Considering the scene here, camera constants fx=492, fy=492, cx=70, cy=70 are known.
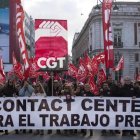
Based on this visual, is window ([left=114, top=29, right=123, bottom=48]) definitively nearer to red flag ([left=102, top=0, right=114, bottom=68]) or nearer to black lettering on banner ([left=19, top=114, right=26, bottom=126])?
red flag ([left=102, top=0, right=114, bottom=68])

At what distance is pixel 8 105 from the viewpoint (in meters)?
14.2

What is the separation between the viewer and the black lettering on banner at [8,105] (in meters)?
14.2

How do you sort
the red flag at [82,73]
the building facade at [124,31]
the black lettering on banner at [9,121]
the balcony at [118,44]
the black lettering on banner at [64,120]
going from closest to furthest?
the black lettering on banner at [64,120] < the black lettering on banner at [9,121] < the red flag at [82,73] < the balcony at [118,44] < the building facade at [124,31]

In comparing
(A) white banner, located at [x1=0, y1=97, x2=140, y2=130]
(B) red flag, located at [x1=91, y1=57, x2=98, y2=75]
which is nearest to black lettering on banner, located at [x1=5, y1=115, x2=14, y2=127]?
(A) white banner, located at [x1=0, y1=97, x2=140, y2=130]

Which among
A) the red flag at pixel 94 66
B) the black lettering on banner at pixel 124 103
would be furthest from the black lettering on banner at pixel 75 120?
the red flag at pixel 94 66

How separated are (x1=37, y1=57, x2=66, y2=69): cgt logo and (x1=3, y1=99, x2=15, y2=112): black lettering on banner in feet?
4.72

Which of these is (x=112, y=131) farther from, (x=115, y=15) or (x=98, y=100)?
(x=115, y=15)

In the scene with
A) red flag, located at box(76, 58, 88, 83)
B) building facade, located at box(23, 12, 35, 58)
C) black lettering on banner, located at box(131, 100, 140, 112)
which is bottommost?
black lettering on banner, located at box(131, 100, 140, 112)

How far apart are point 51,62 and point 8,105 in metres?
1.79

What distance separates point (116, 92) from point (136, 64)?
5982 cm

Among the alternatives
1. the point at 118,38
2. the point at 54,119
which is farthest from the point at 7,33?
the point at 54,119

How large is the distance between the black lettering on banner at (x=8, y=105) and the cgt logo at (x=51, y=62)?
144 cm

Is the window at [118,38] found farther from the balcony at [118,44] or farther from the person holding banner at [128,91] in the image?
the person holding banner at [128,91]

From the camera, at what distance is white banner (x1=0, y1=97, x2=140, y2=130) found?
46.1 ft
